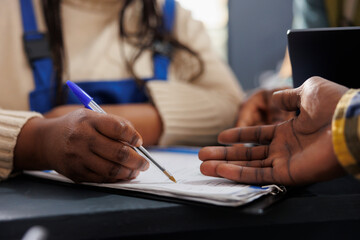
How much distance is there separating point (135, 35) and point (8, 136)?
0.52 meters

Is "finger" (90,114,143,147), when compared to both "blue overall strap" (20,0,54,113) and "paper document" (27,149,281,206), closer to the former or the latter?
"paper document" (27,149,281,206)

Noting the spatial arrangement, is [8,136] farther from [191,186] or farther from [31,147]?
[191,186]

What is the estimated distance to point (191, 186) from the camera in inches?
15.8

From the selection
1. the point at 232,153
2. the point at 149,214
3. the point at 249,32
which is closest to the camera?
the point at 149,214

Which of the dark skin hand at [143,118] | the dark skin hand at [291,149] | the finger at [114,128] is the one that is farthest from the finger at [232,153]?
the dark skin hand at [143,118]

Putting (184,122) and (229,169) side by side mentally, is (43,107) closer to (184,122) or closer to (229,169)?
(184,122)

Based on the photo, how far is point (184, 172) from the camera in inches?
19.1

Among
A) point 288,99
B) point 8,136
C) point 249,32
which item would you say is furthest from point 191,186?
point 249,32

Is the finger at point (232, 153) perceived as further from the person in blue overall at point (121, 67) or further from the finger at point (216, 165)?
the person in blue overall at point (121, 67)

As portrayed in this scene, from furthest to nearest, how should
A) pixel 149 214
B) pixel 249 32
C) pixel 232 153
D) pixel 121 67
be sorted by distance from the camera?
pixel 249 32
pixel 121 67
pixel 232 153
pixel 149 214

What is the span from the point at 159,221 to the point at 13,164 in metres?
0.26

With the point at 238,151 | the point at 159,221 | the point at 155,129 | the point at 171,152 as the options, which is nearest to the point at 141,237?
the point at 159,221


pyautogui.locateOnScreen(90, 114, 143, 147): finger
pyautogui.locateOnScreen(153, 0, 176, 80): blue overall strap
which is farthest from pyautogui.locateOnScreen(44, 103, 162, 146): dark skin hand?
pyautogui.locateOnScreen(90, 114, 143, 147): finger

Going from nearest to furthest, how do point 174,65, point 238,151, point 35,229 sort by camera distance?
point 35,229
point 238,151
point 174,65
